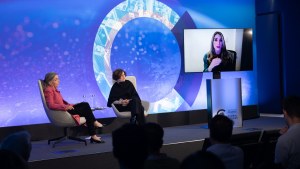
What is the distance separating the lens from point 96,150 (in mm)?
5824

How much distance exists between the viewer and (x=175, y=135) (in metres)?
7.09

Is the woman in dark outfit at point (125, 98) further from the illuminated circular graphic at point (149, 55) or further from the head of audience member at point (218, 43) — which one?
the head of audience member at point (218, 43)

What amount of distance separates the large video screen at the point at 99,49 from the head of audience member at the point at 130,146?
201 inches

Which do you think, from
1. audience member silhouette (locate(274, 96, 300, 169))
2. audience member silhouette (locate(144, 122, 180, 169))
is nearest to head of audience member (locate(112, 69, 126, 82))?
audience member silhouette (locate(274, 96, 300, 169))

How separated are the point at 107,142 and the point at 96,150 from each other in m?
0.78

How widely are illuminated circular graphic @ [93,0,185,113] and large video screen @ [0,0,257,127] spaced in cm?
2

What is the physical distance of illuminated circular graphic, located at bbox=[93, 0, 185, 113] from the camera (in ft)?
25.6

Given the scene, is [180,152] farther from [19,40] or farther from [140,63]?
[19,40]

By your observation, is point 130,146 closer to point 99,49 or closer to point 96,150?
point 96,150

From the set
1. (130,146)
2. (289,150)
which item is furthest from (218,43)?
(130,146)

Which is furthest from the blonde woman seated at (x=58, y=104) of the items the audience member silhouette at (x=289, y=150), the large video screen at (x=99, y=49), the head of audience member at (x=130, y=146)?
the head of audience member at (x=130, y=146)

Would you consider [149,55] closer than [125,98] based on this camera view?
No

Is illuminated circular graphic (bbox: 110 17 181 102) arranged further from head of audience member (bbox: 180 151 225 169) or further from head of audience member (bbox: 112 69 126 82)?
head of audience member (bbox: 180 151 225 169)

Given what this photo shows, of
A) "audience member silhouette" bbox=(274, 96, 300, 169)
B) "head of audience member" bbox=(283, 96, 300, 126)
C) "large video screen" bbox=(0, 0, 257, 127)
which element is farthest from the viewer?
"large video screen" bbox=(0, 0, 257, 127)
